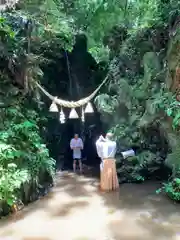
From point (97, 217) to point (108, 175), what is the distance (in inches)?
67.1

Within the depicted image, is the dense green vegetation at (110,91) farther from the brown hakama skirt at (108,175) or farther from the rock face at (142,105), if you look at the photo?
the brown hakama skirt at (108,175)

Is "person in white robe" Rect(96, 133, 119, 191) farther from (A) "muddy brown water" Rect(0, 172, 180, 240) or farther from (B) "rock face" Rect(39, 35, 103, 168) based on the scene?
(B) "rock face" Rect(39, 35, 103, 168)

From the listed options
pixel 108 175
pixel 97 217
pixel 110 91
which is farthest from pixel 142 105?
pixel 97 217

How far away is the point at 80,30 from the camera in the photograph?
11.8m

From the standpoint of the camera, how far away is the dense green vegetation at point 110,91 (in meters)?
6.64

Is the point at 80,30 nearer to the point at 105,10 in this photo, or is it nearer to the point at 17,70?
the point at 105,10

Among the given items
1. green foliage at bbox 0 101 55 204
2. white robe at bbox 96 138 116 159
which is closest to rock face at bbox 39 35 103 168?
green foliage at bbox 0 101 55 204

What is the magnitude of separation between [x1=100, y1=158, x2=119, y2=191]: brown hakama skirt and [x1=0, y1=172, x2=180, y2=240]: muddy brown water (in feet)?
0.84

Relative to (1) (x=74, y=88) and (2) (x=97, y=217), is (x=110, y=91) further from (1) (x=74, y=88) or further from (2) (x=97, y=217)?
(2) (x=97, y=217)

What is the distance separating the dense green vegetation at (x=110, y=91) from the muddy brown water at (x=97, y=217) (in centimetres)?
40

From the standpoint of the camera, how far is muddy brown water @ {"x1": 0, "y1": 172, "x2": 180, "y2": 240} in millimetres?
4859

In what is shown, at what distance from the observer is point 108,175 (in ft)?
23.8

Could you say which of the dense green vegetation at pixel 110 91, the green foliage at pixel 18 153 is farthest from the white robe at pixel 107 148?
the green foliage at pixel 18 153

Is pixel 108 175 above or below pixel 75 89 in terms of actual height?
below
